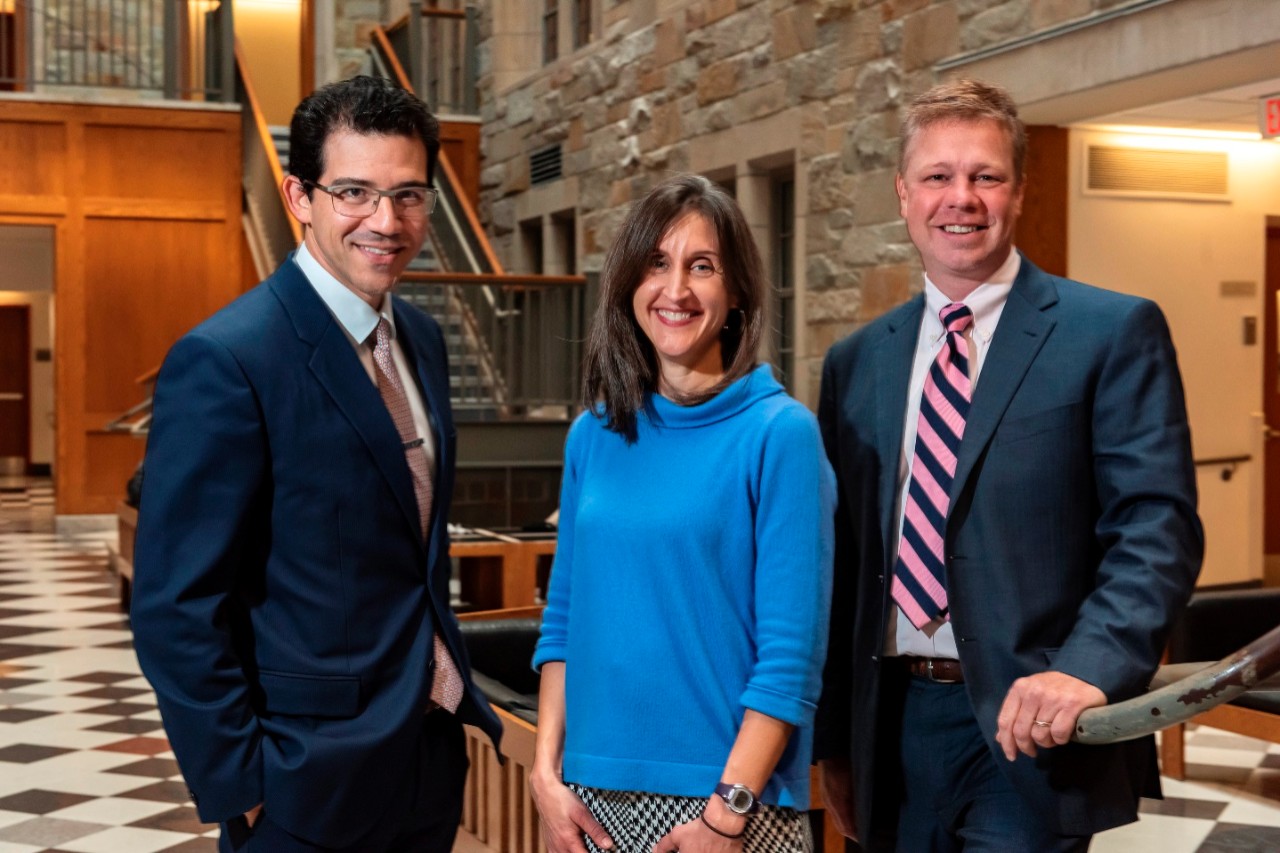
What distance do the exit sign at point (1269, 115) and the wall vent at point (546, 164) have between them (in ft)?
20.4

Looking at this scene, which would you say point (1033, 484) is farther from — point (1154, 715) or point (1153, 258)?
point (1153, 258)

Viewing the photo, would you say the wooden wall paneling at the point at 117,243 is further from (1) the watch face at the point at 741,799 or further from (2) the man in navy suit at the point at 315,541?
(1) the watch face at the point at 741,799

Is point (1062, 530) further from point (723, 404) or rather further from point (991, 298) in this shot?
point (723, 404)

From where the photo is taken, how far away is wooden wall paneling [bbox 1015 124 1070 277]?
688 centimetres

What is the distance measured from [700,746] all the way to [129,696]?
563cm

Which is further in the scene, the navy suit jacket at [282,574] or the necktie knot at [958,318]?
the necktie knot at [958,318]

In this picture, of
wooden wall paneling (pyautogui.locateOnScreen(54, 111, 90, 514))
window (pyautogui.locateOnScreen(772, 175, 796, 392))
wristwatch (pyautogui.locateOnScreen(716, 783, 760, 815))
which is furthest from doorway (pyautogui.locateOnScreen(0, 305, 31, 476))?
wristwatch (pyautogui.locateOnScreen(716, 783, 760, 815))

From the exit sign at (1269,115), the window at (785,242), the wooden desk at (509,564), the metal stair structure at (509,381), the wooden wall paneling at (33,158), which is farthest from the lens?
the wooden wall paneling at (33,158)

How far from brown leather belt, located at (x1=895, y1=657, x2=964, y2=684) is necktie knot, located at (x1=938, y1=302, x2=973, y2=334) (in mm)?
433

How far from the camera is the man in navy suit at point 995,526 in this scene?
181 centimetres

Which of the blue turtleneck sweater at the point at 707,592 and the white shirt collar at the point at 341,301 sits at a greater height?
the white shirt collar at the point at 341,301

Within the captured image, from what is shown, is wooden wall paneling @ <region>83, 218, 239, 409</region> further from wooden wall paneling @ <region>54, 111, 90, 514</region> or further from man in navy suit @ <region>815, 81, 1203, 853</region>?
man in navy suit @ <region>815, 81, 1203, 853</region>

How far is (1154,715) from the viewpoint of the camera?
146 centimetres

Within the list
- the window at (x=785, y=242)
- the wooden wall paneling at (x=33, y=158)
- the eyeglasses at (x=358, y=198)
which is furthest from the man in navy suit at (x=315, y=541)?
the wooden wall paneling at (x=33, y=158)
